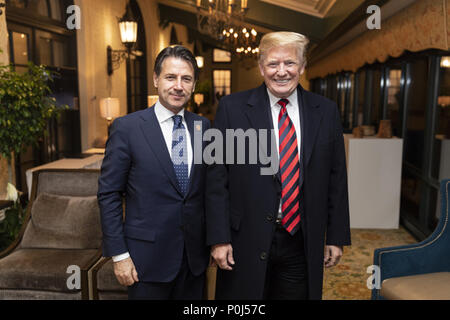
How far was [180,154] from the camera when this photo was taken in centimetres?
163

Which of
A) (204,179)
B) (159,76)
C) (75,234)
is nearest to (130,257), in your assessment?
(204,179)

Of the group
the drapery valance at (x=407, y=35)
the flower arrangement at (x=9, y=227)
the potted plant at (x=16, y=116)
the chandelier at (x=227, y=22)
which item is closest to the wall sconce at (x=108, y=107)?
the chandelier at (x=227, y=22)

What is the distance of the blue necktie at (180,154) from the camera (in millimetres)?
1624

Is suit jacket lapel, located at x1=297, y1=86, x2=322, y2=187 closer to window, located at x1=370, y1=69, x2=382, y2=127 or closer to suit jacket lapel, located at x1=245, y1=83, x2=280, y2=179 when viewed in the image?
suit jacket lapel, located at x1=245, y1=83, x2=280, y2=179

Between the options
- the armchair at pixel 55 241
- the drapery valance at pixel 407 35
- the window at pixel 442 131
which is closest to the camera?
the armchair at pixel 55 241

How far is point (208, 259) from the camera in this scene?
1.74 meters

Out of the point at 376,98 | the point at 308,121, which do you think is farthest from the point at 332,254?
the point at 376,98

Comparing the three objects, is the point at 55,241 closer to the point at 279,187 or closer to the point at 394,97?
the point at 279,187

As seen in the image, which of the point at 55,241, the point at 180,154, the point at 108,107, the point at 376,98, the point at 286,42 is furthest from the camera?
the point at 376,98

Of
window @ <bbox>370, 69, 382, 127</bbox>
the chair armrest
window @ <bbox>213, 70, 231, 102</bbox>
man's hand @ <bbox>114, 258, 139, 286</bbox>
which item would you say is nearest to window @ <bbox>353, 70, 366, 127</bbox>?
window @ <bbox>370, 69, 382, 127</bbox>

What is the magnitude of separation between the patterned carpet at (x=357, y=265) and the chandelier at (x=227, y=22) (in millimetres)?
3498

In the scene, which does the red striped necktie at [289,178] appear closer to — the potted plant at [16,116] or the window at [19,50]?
the potted plant at [16,116]

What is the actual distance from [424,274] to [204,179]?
4.80 feet

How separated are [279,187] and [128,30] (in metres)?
5.16
